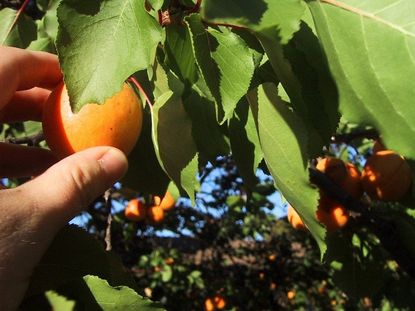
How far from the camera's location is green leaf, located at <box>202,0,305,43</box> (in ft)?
1.95

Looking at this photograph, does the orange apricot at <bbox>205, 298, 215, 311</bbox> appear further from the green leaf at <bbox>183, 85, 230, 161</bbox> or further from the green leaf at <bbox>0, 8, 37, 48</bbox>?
the green leaf at <bbox>183, 85, 230, 161</bbox>

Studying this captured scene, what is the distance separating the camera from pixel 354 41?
0.64 metres

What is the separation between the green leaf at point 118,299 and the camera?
30.2 inches

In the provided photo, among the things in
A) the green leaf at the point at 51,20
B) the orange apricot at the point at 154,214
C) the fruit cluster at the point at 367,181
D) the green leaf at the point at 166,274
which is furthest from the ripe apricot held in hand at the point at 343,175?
the green leaf at the point at 166,274

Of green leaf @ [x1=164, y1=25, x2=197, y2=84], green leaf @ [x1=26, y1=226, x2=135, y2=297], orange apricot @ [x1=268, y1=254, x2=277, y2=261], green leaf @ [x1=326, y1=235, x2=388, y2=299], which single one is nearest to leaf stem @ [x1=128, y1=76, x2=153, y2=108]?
green leaf @ [x1=164, y1=25, x2=197, y2=84]

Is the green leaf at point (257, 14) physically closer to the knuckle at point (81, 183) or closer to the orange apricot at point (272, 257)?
the knuckle at point (81, 183)

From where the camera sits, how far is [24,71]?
855 millimetres

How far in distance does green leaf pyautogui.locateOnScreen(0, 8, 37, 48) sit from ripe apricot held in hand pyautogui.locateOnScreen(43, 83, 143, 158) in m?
0.82

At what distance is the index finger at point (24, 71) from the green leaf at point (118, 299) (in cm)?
33

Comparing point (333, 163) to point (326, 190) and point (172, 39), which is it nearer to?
point (326, 190)

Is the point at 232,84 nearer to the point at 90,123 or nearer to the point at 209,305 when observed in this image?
the point at 90,123

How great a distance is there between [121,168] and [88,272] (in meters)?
0.22

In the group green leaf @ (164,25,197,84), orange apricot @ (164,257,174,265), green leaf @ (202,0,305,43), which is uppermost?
green leaf @ (202,0,305,43)

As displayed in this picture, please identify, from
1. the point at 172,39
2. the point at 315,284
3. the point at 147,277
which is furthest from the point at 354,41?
the point at 315,284
